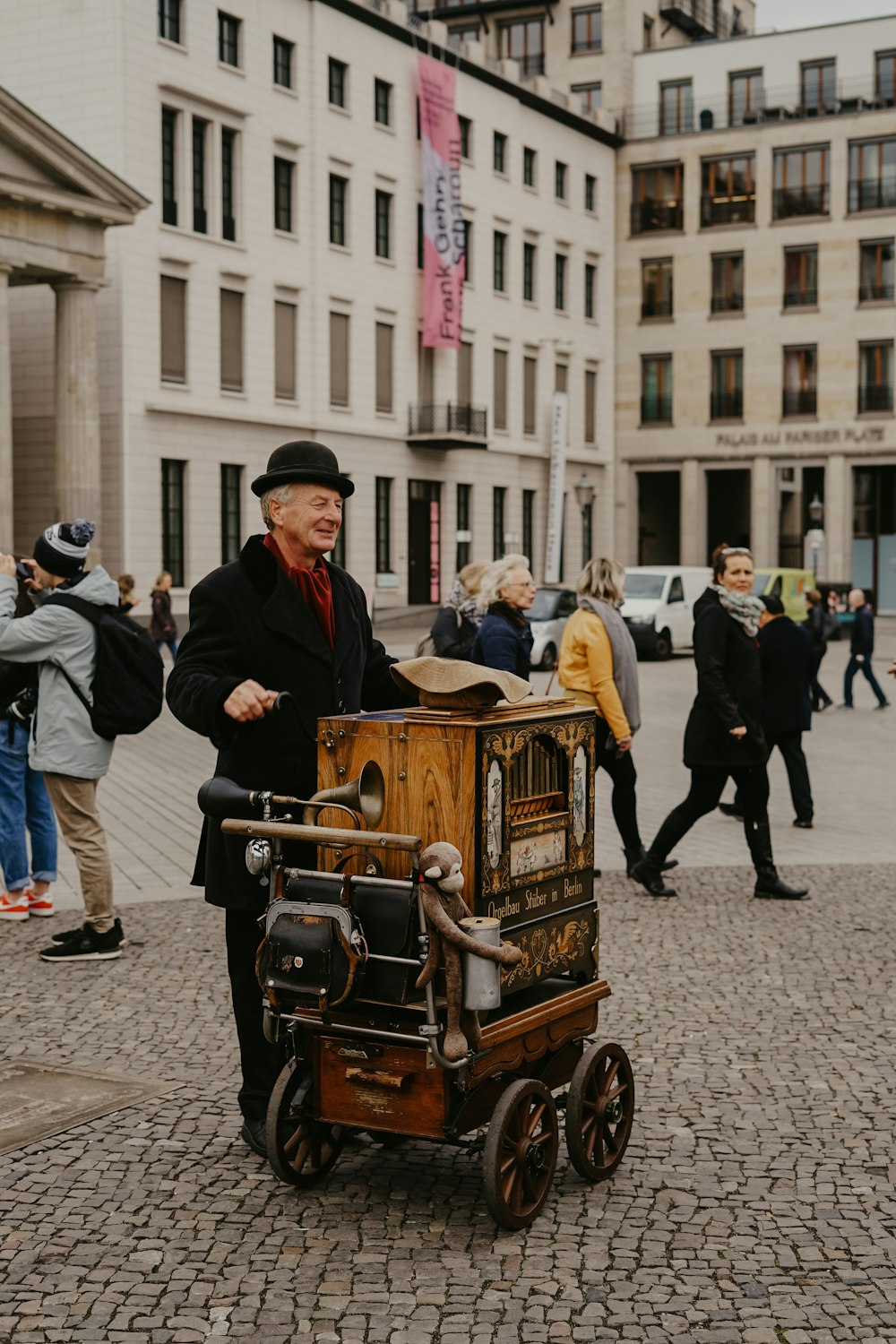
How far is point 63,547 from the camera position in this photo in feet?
25.7

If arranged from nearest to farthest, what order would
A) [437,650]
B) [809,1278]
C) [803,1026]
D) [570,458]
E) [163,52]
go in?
[809,1278], [803,1026], [437,650], [163,52], [570,458]

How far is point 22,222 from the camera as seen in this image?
34312 millimetres

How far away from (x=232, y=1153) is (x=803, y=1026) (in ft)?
8.30

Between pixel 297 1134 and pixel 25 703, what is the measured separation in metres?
3.97

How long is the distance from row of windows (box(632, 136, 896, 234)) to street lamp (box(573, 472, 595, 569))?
10.3m

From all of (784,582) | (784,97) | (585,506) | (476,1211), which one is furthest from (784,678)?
(784,97)

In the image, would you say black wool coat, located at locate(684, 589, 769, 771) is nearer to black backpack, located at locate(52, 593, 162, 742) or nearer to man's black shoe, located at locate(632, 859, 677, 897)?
man's black shoe, located at locate(632, 859, 677, 897)

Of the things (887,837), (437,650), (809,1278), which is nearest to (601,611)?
(437,650)

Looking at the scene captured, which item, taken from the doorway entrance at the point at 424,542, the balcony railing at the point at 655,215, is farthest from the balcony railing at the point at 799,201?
the doorway entrance at the point at 424,542

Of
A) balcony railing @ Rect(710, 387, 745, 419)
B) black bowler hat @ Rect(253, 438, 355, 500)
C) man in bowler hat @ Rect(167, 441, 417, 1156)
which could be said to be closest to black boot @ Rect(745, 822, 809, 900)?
man in bowler hat @ Rect(167, 441, 417, 1156)

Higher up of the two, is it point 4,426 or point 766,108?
point 766,108

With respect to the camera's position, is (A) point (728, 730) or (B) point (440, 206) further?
(B) point (440, 206)

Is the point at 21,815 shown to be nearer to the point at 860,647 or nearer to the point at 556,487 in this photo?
the point at 860,647

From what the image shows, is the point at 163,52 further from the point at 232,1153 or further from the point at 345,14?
the point at 232,1153
